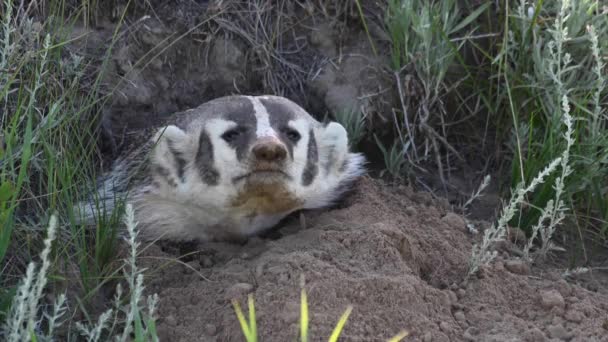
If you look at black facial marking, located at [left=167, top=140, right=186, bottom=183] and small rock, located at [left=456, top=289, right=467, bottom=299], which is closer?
small rock, located at [left=456, top=289, right=467, bottom=299]

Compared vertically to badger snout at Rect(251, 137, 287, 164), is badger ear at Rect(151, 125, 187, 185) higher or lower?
lower

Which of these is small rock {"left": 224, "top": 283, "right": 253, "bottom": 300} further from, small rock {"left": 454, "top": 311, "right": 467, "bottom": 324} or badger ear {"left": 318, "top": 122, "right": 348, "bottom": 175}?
badger ear {"left": 318, "top": 122, "right": 348, "bottom": 175}

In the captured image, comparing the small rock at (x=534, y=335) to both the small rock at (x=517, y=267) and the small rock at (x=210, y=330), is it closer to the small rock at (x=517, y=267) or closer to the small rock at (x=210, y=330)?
the small rock at (x=517, y=267)

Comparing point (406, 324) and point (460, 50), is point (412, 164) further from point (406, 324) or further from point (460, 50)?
point (406, 324)

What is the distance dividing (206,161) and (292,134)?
0.29 metres

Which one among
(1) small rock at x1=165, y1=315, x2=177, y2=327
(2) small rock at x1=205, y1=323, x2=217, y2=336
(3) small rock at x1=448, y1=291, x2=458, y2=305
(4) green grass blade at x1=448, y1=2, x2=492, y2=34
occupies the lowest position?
(1) small rock at x1=165, y1=315, x2=177, y2=327

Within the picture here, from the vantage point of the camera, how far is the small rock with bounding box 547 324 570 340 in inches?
90.4

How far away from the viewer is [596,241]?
307 centimetres

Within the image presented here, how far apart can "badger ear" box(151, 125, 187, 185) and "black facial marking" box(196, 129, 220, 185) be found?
73 millimetres

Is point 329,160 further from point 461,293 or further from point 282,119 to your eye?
point 461,293

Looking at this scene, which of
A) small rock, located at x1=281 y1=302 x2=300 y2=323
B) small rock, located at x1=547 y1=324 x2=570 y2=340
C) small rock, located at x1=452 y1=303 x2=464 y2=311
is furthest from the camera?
small rock, located at x1=452 y1=303 x2=464 y2=311

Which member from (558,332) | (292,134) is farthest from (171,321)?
(558,332)

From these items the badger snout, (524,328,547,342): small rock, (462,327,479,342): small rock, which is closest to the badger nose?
the badger snout

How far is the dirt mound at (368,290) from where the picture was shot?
87.7 inches
